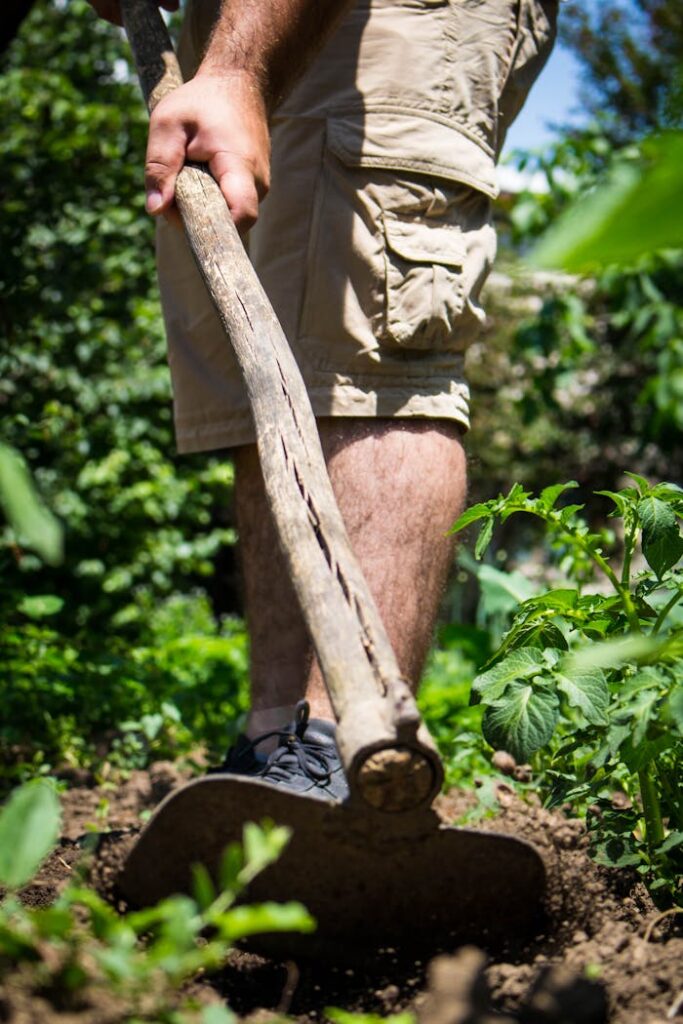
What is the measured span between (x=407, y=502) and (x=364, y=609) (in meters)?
0.72

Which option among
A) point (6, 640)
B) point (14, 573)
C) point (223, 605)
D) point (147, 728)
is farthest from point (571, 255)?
point (223, 605)

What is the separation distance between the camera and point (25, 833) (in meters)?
0.82

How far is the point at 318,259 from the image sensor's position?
6.75ft

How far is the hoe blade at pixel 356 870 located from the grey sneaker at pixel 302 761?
21cm

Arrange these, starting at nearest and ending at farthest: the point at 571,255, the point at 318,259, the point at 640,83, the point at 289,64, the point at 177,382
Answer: the point at 571,255
the point at 289,64
the point at 318,259
the point at 177,382
the point at 640,83

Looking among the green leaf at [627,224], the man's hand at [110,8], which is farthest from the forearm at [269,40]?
the green leaf at [627,224]

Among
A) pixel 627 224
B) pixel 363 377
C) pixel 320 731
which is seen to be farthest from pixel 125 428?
pixel 627 224

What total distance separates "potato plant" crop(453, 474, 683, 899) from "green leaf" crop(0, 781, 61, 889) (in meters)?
0.64

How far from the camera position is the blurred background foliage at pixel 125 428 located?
9.22 feet

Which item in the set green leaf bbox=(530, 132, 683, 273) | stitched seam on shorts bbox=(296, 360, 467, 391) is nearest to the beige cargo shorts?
stitched seam on shorts bbox=(296, 360, 467, 391)

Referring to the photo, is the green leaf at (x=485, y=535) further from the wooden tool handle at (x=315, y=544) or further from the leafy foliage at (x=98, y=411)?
the leafy foliage at (x=98, y=411)

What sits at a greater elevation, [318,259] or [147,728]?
[318,259]

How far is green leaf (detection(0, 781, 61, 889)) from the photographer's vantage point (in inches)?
31.7

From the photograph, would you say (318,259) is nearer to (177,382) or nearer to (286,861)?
(177,382)
